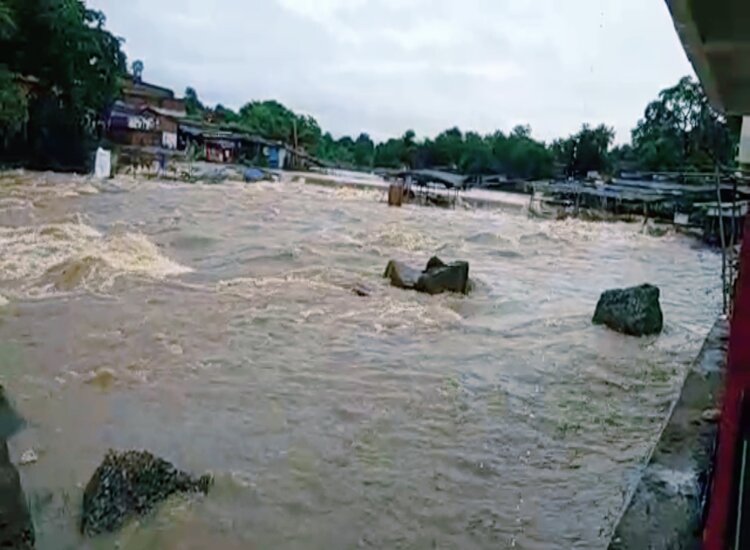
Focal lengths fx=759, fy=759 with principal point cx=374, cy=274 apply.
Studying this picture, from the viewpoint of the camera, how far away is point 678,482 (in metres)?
3.63

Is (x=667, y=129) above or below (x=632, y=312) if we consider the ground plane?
above

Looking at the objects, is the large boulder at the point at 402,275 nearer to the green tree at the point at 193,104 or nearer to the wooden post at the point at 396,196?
the wooden post at the point at 396,196

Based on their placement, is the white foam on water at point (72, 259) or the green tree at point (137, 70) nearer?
the white foam on water at point (72, 259)

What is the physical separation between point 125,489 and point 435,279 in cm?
705

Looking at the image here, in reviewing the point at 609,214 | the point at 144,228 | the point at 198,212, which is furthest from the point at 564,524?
the point at 609,214

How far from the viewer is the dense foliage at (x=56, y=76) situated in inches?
1125

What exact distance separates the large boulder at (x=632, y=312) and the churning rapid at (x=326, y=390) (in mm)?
205

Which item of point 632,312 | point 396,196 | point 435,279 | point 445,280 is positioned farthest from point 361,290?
point 396,196

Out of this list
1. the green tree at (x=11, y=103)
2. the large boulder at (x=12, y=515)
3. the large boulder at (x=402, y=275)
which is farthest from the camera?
the green tree at (x=11, y=103)

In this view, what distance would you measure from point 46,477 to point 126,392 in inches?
61.4

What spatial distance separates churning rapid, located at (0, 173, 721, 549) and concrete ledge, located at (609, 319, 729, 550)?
68 cm

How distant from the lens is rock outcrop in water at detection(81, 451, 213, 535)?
4098 mm

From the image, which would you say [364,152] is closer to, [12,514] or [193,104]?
[193,104]

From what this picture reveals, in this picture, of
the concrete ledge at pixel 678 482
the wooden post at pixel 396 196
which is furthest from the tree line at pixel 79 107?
the concrete ledge at pixel 678 482
